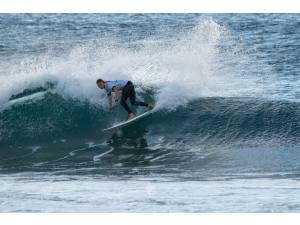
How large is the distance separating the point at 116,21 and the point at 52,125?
21548 mm

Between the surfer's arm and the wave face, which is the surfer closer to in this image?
the surfer's arm

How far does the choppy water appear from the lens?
37.4 ft

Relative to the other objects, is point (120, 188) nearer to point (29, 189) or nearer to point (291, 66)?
point (29, 189)

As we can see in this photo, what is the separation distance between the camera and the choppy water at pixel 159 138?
449 inches

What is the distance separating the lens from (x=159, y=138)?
16.4 meters

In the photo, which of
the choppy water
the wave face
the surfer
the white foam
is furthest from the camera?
the white foam

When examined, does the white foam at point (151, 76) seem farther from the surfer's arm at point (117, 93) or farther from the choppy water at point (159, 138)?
the surfer's arm at point (117, 93)

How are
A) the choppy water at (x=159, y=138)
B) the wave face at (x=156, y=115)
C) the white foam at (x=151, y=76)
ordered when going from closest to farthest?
1. the choppy water at (x=159, y=138)
2. the wave face at (x=156, y=115)
3. the white foam at (x=151, y=76)

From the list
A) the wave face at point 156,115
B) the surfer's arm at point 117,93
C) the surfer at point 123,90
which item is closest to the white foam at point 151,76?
the wave face at point 156,115

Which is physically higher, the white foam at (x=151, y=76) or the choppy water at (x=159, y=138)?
the white foam at (x=151, y=76)

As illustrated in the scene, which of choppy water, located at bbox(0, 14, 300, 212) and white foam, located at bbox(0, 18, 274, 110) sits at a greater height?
white foam, located at bbox(0, 18, 274, 110)

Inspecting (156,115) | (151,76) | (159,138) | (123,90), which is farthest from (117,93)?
(151,76)

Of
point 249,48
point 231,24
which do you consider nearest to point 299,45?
point 249,48

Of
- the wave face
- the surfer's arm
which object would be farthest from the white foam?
the surfer's arm
